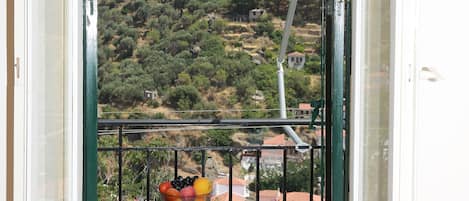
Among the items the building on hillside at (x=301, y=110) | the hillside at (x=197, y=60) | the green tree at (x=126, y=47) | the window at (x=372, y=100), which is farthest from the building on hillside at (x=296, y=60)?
the window at (x=372, y=100)

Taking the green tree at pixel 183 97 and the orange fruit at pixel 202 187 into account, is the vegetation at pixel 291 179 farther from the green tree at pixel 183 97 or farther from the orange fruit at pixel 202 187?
the orange fruit at pixel 202 187

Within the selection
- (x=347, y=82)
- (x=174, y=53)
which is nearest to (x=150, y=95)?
(x=174, y=53)

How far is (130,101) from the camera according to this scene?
5.53 meters

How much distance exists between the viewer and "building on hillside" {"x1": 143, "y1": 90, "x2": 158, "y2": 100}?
18.1 ft

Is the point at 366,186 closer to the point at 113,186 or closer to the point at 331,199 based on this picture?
the point at 331,199

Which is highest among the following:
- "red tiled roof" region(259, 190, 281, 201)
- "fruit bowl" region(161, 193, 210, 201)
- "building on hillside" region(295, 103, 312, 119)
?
"building on hillside" region(295, 103, 312, 119)

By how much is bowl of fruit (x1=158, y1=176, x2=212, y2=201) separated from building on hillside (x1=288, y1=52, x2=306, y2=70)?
216 cm

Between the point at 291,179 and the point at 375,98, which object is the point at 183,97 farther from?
the point at 375,98

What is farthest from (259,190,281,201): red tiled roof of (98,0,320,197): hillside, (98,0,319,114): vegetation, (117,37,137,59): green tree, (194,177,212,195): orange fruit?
(117,37,137,59): green tree

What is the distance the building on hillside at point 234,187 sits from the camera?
479 cm
